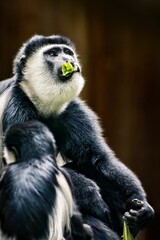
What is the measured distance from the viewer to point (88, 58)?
309cm

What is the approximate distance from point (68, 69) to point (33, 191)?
51 centimetres

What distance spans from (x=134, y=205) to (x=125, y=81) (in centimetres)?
129

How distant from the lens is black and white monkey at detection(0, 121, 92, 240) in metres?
1.59

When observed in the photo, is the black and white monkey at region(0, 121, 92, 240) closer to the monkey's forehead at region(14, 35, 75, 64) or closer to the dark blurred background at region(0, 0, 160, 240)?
the monkey's forehead at region(14, 35, 75, 64)

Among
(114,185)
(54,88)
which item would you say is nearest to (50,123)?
(54,88)

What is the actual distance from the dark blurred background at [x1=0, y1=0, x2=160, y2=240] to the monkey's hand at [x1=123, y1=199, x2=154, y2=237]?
47.2 inches

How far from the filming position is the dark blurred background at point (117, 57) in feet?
9.81

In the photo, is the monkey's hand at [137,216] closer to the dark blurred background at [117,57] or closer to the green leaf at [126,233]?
the green leaf at [126,233]

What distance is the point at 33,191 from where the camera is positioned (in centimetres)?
159

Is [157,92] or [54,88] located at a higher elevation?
[54,88]

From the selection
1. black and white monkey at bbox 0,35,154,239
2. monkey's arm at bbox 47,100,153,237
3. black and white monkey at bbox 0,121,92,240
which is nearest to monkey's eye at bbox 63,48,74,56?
black and white monkey at bbox 0,35,154,239

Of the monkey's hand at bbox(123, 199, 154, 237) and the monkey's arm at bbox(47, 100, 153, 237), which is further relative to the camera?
the monkey's arm at bbox(47, 100, 153, 237)

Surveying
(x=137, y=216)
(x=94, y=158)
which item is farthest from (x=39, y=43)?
(x=137, y=216)

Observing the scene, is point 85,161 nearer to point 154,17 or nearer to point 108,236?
point 108,236
